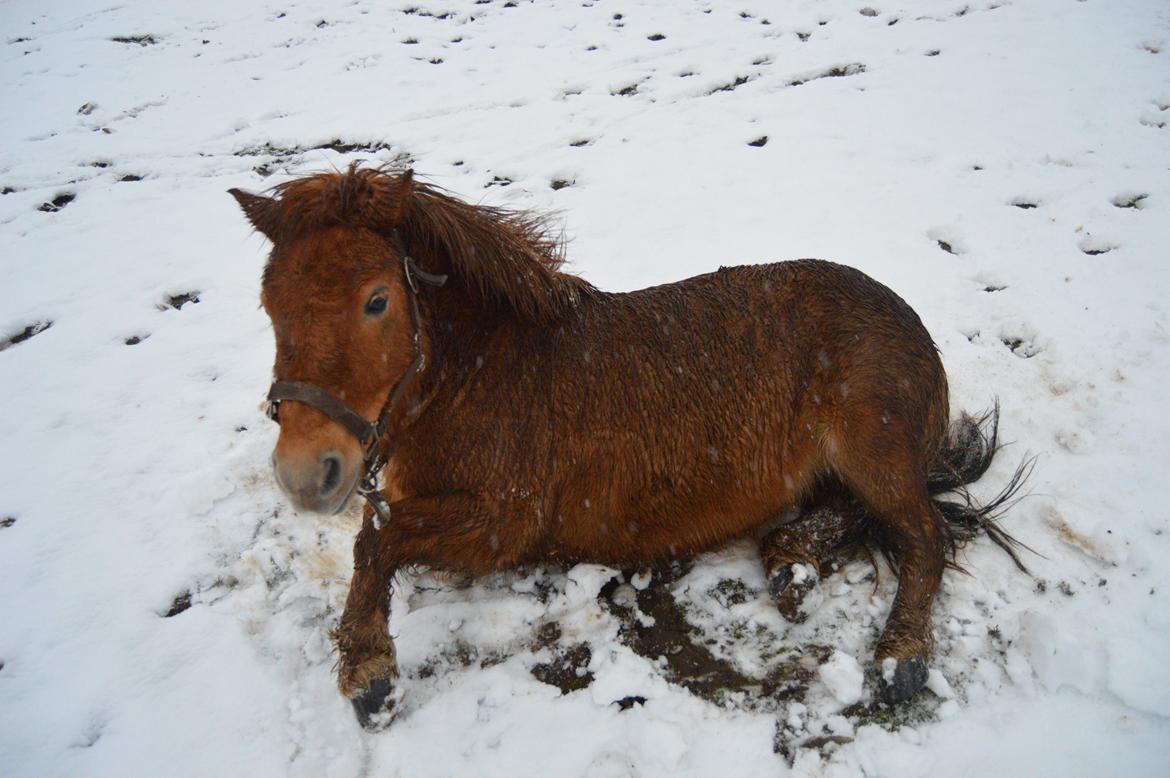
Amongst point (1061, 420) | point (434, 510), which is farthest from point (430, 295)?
point (1061, 420)

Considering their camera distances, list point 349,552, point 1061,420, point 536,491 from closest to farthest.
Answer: point 536,491 < point 349,552 < point 1061,420

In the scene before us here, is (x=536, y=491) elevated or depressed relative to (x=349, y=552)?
elevated

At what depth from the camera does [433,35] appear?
1077cm

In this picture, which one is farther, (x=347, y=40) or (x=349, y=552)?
(x=347, y=40)

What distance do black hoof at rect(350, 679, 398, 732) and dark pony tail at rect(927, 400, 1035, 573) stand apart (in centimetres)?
268

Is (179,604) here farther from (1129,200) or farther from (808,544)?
(1129,200)

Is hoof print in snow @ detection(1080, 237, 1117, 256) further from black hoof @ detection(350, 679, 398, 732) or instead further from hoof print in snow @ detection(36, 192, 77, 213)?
hoof print in snow @ detection(36, 192, 77, 213)

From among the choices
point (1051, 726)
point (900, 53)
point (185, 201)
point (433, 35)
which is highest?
point (433, 35)

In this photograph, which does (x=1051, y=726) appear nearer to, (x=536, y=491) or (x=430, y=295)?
(x=536, y=491)

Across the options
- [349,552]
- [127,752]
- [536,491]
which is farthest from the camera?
[349,552]

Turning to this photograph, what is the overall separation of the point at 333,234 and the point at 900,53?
8805 millimetres

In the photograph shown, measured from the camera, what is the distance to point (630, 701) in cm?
248

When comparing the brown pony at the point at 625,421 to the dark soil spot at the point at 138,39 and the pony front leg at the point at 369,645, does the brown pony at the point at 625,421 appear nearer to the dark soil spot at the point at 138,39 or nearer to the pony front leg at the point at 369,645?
the pony front leg at the point at 369,645

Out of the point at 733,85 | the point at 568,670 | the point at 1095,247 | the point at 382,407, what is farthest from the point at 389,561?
the point at 733,85
